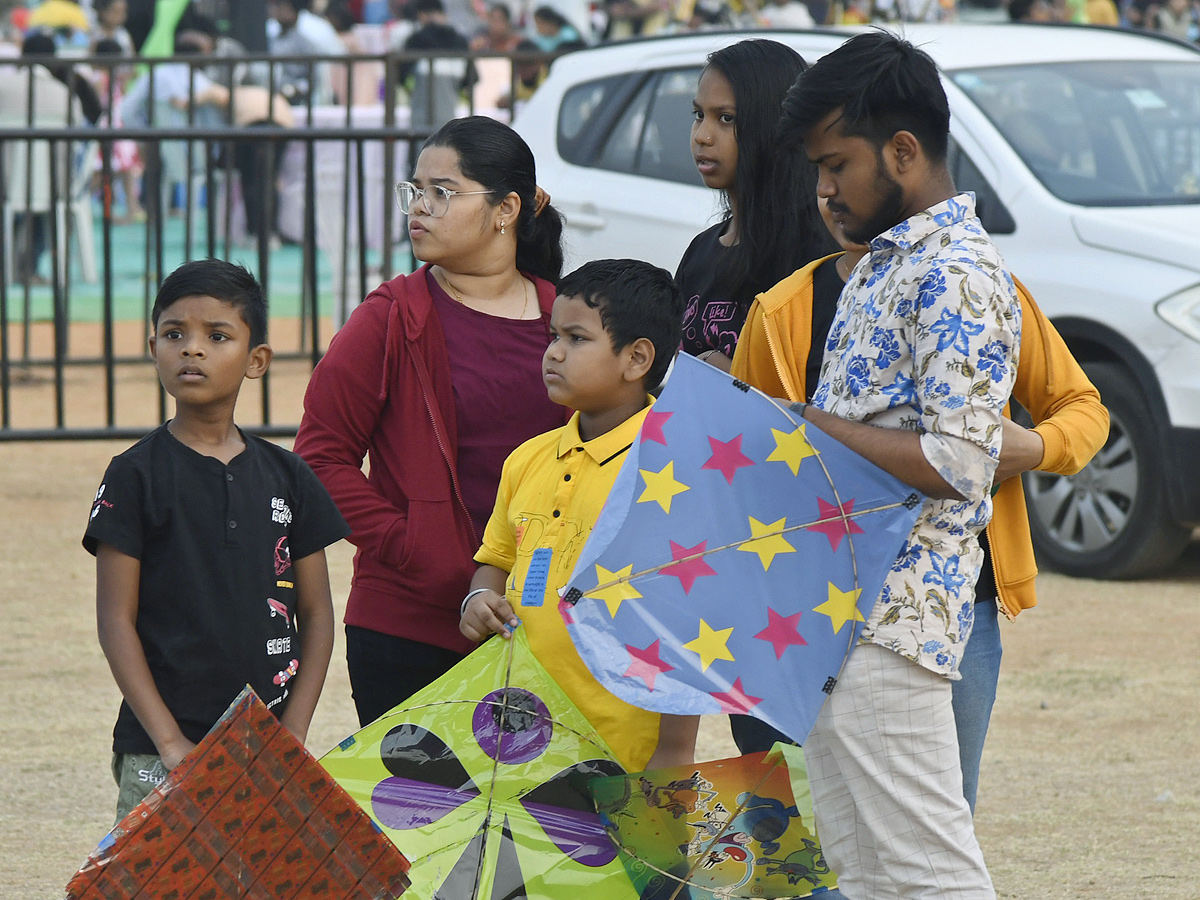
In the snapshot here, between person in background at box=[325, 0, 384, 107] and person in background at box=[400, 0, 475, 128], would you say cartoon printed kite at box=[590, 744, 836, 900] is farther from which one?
person in background at box=[325, 0, 384, 107]

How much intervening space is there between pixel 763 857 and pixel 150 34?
17.5 meters

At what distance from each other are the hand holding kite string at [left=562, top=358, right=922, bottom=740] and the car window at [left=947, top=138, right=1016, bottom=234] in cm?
428

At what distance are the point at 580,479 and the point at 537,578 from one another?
0.19 m

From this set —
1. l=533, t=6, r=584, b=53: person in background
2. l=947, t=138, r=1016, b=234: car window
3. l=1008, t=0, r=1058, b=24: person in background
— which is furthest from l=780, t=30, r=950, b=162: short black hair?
Result: l=533, t=6, r=584, b=53: person in background

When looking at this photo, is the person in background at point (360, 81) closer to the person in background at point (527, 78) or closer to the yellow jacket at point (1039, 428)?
the person in background at point (527, 78)

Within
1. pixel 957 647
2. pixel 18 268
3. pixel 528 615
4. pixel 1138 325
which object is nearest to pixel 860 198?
pixel 957 647

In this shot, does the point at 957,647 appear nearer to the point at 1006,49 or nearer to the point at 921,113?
the point at 921,113

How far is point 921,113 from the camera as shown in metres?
2.47

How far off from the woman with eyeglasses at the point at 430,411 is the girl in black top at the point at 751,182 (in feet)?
1.20

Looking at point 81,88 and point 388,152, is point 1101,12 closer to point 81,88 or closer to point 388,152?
point 81,88

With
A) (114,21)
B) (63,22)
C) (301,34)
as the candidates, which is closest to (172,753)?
(301,34)

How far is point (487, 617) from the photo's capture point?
296cm

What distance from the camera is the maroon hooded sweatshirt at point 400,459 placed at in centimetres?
319

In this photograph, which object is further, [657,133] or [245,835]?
[657,133]
